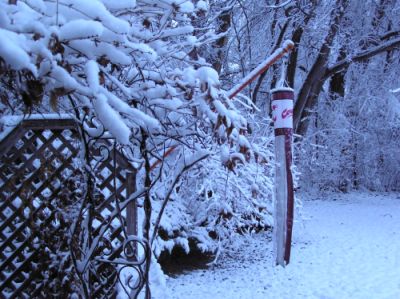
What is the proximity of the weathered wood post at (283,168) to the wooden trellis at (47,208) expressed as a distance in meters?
3.23

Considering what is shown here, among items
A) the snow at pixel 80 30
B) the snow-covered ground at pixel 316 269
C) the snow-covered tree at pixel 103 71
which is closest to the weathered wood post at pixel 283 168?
the snow-covered ground at pixel 316 269

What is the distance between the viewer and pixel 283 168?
5.96 metres

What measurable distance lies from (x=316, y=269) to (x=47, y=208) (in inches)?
172

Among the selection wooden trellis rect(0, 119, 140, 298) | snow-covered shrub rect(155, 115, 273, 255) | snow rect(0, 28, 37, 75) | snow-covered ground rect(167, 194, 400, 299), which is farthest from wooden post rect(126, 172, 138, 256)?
snow-covered shrub rect(155, 115, 273, 255)

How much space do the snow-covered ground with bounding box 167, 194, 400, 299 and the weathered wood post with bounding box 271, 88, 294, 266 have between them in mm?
640

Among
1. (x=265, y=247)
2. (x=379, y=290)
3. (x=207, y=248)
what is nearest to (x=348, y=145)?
(x=265, y=247)

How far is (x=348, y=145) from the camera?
56.5 feet

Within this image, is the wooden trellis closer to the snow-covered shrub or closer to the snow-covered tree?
the snow-covered tree

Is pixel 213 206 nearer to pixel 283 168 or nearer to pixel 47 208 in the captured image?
pixel 283 168

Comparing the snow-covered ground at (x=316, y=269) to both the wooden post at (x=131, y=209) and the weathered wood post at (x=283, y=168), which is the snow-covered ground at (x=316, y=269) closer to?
the weathered wood post at (x=283, y=168)

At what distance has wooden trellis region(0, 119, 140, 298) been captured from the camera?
289 cm

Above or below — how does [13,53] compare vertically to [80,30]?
below

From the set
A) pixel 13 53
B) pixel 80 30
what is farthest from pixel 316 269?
pixel 13 53

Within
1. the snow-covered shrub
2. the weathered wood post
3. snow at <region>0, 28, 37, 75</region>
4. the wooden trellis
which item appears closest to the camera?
snow at <region>0, 28, 37, 75</region>
